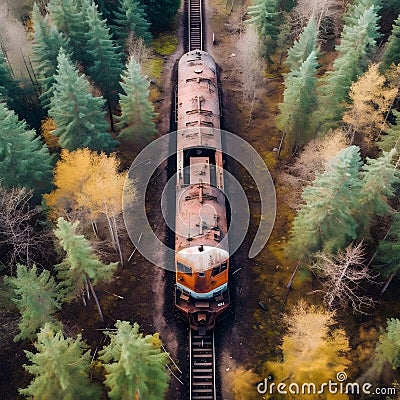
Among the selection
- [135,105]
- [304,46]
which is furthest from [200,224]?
[304,46]

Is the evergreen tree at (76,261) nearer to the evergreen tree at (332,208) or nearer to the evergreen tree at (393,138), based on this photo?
the evergreen tree at (332,208)

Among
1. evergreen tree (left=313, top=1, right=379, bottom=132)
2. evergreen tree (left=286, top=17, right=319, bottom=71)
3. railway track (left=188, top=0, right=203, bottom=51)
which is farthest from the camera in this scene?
railway track (left=188, top=0, right=203, bottom=51)

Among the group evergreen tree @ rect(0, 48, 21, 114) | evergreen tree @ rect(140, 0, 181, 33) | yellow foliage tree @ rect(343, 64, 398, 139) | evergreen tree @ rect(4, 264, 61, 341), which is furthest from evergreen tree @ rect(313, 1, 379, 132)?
evergreen tree @ rect(0, 48, 21, 114)

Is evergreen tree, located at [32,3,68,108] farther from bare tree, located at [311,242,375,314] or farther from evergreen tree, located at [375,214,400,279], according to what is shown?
evergreen tree, located at [375,214,400,279]

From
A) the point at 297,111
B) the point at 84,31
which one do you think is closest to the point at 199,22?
the point at 84,31

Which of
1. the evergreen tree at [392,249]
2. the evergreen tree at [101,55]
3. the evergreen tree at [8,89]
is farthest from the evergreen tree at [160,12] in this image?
the evergreen tree at [392,249]

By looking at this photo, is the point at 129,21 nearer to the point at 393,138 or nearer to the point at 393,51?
the point at 393,51

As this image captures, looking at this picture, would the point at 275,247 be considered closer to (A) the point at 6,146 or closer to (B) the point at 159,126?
(B) the point at 159,126
